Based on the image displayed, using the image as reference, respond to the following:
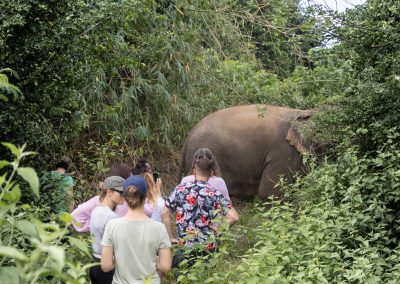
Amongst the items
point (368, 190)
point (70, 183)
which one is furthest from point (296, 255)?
point (70, 183)

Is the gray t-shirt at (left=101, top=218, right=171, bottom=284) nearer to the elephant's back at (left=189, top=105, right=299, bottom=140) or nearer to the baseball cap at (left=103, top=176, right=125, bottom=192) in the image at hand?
the baseball cap at (left=103, top=176, right=125, bottom=192)

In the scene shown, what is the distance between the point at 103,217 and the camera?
261 inches

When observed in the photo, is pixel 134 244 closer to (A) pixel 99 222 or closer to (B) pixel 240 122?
(A) pixel 99 222

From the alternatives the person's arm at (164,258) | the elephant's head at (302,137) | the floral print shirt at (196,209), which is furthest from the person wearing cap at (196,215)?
the elephant's head at (302,137)

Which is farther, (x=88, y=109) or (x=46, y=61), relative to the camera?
(x=88, y=109)

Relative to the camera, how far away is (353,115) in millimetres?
8555

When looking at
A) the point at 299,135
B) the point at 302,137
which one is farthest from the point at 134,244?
the point at 299,135

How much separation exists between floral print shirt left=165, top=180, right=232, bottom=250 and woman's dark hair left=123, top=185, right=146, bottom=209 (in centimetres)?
124

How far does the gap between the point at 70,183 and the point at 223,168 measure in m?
4.09

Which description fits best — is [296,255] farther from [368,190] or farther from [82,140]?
[82,140]

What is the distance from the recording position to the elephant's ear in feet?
36.6

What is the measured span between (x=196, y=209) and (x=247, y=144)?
5204mm

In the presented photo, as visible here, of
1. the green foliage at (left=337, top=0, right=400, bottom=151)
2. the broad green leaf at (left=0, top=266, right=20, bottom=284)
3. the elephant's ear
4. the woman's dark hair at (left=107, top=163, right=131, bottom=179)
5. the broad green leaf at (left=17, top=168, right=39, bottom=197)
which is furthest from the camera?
the elephant's ear

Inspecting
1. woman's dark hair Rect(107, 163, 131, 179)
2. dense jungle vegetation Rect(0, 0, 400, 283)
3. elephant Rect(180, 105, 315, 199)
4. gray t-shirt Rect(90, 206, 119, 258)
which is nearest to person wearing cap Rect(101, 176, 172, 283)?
dense jungle vegetation Rect(0, 0, 400, 283)
